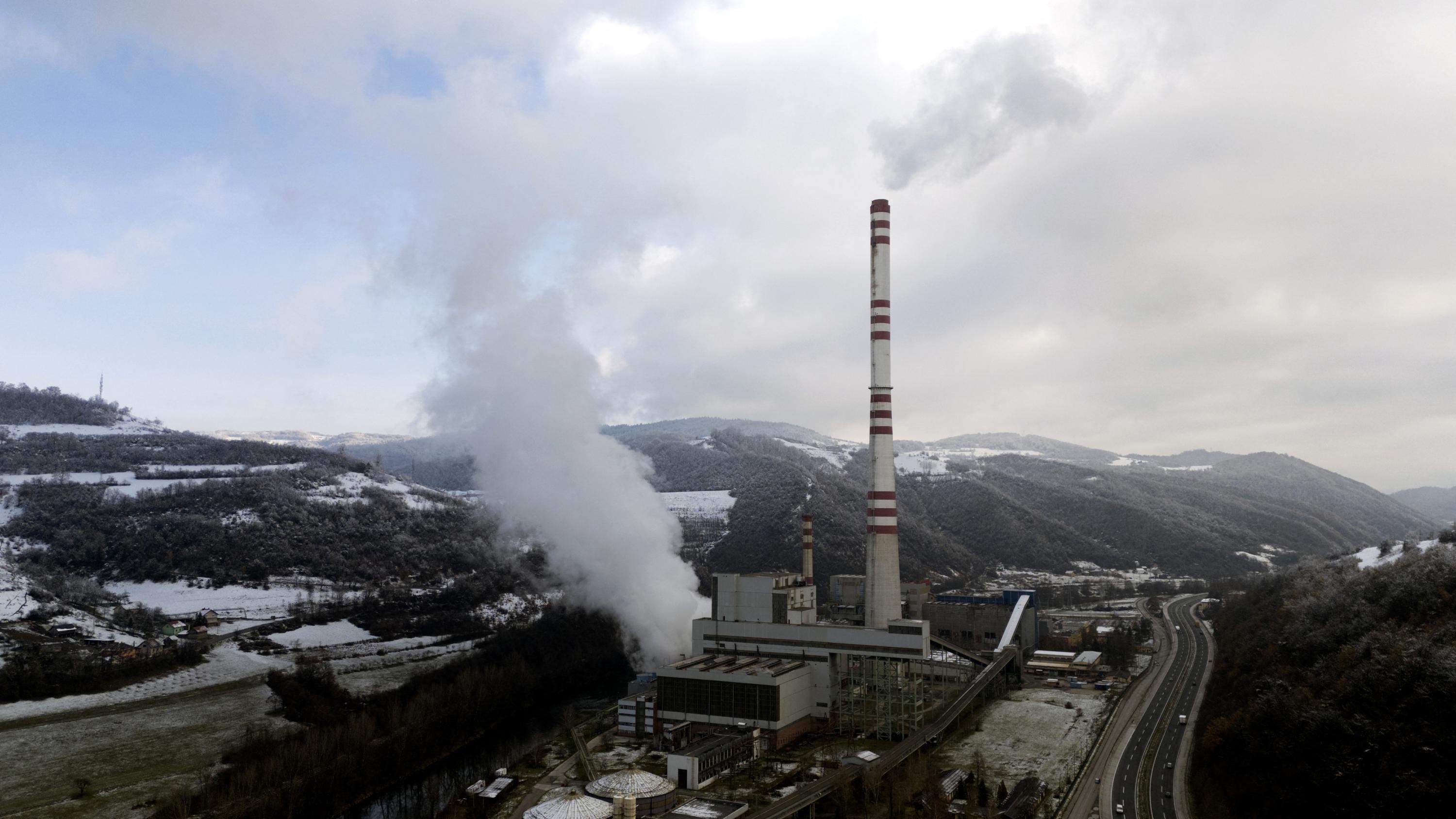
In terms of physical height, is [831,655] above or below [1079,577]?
above

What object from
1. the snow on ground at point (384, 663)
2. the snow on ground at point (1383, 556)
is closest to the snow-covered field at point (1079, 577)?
the snow on ground at point (1383, 556)

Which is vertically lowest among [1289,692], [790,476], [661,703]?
[661,703]

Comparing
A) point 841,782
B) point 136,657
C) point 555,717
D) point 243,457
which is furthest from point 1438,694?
point 243,457

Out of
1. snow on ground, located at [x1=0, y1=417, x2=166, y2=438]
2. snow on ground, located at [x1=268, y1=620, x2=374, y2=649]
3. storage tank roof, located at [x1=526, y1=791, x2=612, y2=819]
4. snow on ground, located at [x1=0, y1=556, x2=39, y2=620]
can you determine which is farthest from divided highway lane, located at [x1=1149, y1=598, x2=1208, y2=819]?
snow on ground, located at [x1=0, y1=417, x2=166, y2=438]

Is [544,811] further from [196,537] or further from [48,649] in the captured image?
[196,537]

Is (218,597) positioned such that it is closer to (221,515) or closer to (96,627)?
(96,627)

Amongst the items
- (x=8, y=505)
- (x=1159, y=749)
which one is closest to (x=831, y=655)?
(x=1159, y=749)

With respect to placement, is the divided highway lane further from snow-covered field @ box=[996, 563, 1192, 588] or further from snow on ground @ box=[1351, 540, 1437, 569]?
snow-covered field @ box=[996, 563, 1192, 588]

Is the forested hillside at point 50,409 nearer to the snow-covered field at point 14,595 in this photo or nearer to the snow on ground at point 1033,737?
the snow-covered field at point 14,595
